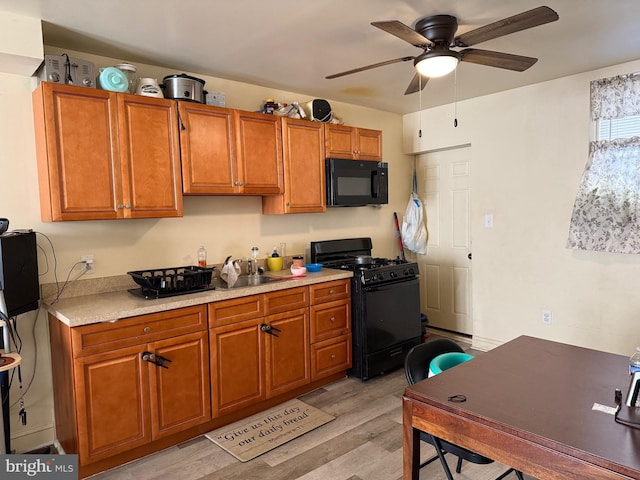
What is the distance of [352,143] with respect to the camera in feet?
13.0

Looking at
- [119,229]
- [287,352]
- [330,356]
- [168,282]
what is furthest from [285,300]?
[119,229]

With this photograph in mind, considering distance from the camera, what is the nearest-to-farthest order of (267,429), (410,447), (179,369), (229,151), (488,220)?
(410,447), (179,369), (267,429), (229,151), (488,220)

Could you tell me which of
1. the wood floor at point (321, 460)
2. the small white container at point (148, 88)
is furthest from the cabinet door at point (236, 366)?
the small white container at point (148, 88)

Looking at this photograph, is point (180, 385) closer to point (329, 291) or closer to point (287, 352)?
point (287, 352)

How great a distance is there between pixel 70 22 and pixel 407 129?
3.47m

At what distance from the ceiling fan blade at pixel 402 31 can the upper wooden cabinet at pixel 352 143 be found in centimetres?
154

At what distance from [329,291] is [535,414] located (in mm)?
2189

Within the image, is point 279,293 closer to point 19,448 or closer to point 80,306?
point 80,306

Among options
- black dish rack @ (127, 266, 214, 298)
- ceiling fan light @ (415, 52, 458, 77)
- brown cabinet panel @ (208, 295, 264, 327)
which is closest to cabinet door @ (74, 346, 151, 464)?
black dish rack @ (127, 266, 214, 298)

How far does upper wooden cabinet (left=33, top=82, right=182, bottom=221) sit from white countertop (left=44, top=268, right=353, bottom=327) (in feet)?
1.67

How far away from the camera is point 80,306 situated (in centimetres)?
248

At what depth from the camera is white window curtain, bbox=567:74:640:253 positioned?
326cm

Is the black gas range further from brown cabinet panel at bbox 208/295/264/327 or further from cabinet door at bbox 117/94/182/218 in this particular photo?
cabinet door at bbox 117/94/182/218

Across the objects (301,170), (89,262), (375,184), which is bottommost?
(89,262)
